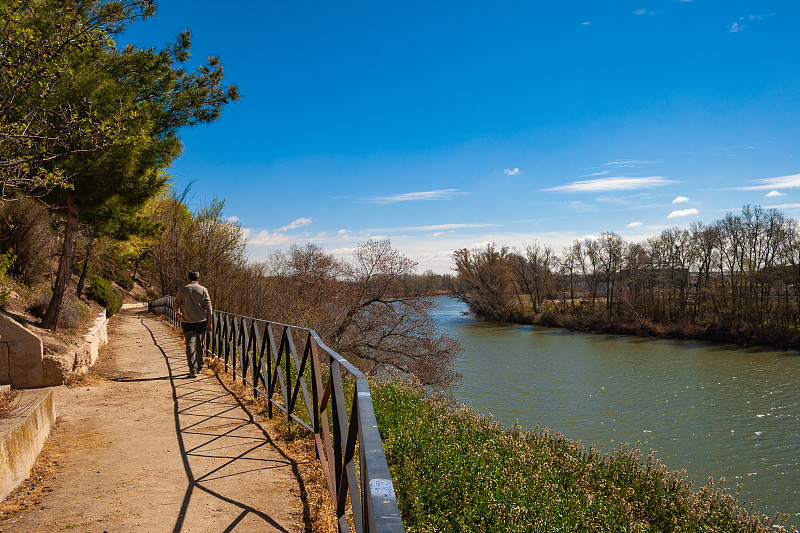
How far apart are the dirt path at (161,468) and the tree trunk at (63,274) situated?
160 cm

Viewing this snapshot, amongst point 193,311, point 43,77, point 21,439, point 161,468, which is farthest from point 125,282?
point 161,468

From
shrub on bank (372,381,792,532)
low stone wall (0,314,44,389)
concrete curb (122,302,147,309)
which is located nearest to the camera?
shrub on bank (372,381,792,532)

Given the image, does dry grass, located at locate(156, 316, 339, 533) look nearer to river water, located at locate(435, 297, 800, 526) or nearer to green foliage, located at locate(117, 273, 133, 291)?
river water, located at locate(435, 297, 800, 526)

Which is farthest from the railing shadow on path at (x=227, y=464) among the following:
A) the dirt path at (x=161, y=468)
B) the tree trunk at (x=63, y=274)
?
the tree trunk at (x=63, y=274)

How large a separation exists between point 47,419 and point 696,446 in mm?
15830

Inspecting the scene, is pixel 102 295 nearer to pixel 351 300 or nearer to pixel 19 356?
pixel 351 300

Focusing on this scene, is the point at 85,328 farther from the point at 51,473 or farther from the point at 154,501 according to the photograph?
the point at 154,501

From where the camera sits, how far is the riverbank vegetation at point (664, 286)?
3881 cm

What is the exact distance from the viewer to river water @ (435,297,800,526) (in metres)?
13.5

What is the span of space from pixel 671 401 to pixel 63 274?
20089 millimetres

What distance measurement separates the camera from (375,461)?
175 cm

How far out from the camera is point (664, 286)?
47.8 metres

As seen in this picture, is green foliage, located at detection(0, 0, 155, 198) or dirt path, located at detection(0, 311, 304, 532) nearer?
dirt path, located at detection(0, 311, 304, 532)

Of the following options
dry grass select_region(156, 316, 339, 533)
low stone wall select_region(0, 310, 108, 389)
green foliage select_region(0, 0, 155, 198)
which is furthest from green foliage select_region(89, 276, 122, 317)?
dry grass select_region(156, 316, 339, 533)
